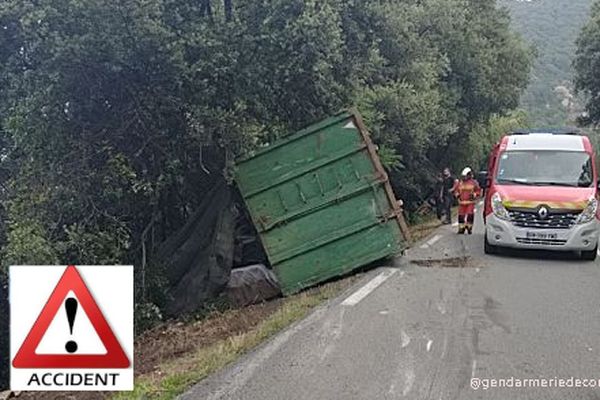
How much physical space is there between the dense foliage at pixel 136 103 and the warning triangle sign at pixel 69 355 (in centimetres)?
877

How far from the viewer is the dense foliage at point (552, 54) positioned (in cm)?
7862

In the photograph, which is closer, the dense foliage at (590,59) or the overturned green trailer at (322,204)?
the overturned green trailer at (322,204)

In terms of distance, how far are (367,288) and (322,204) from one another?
7.40 feet

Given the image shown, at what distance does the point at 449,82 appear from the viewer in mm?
29875

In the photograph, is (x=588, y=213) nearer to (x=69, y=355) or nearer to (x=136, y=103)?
(x=136, y=103)

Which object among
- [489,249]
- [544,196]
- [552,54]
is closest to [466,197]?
[489,249]

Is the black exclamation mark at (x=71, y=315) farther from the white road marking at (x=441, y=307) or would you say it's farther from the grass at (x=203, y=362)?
the white road marking at (x=441, y=307)

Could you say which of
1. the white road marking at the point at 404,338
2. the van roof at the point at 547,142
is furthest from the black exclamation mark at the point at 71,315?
the van roof at the point at 547,142

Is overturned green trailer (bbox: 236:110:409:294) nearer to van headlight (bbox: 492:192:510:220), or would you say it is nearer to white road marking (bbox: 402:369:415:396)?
van headlight (bbox: 492:192:510:220)

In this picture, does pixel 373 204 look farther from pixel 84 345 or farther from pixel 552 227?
pixel 84 345

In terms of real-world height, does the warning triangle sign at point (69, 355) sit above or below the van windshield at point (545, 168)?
below

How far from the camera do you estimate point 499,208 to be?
13477 millimetres

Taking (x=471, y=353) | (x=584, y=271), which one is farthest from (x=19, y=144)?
(x=584, y=271)

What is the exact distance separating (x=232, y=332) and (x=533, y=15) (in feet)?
326
